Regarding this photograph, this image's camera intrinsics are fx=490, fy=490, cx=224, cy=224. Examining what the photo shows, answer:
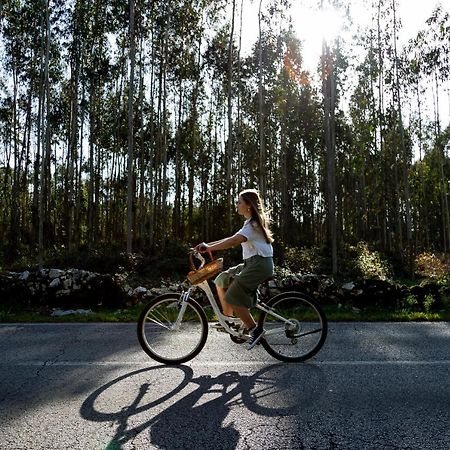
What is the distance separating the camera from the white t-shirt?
5137 mm

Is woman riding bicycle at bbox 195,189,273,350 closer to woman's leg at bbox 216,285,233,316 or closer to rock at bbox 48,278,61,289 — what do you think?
woman's leg at bbox 216,285,233,316

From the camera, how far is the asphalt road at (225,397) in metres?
3.22

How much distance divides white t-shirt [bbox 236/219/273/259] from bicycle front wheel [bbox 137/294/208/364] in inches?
33.3

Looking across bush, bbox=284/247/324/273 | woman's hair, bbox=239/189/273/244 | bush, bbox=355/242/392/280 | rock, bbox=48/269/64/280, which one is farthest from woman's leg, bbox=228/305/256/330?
bush, bbox=284/247/324/273

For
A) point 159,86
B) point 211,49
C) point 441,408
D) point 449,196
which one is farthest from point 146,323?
point 449,196

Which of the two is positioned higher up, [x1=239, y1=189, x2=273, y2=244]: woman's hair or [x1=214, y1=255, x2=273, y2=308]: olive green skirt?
[x1=239, y1=189, x2=273, y2=244]: woman's hair

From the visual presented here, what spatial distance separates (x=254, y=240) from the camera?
5156 millimetres

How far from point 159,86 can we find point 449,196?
124ft

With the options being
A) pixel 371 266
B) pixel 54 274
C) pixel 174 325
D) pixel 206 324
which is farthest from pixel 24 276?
pixel 371 266

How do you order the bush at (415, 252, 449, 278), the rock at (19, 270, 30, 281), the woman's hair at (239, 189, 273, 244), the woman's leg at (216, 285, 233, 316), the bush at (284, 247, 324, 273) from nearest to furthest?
the woman's hair at (239, 189, 273, 244) → the woman's leg at (216, 285, 233, 316) → the rock at (19, 270, 30, 281) → the bush at (284, 247, 324, 273) → the bush at (415, 252, 449, 278)

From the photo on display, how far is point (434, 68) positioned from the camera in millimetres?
31703

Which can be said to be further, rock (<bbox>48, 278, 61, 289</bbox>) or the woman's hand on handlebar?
rock (<bbox>48, 278, 61, 289</bbox>)

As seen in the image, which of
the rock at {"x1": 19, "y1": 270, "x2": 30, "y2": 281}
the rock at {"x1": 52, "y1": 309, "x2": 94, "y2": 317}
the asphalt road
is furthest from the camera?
the rock at {"x1": 19, "y1": 270, "x2": 30, "y2": 281}

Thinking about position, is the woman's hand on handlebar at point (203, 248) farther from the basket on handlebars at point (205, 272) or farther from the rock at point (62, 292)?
the rock at point (62, 292)
